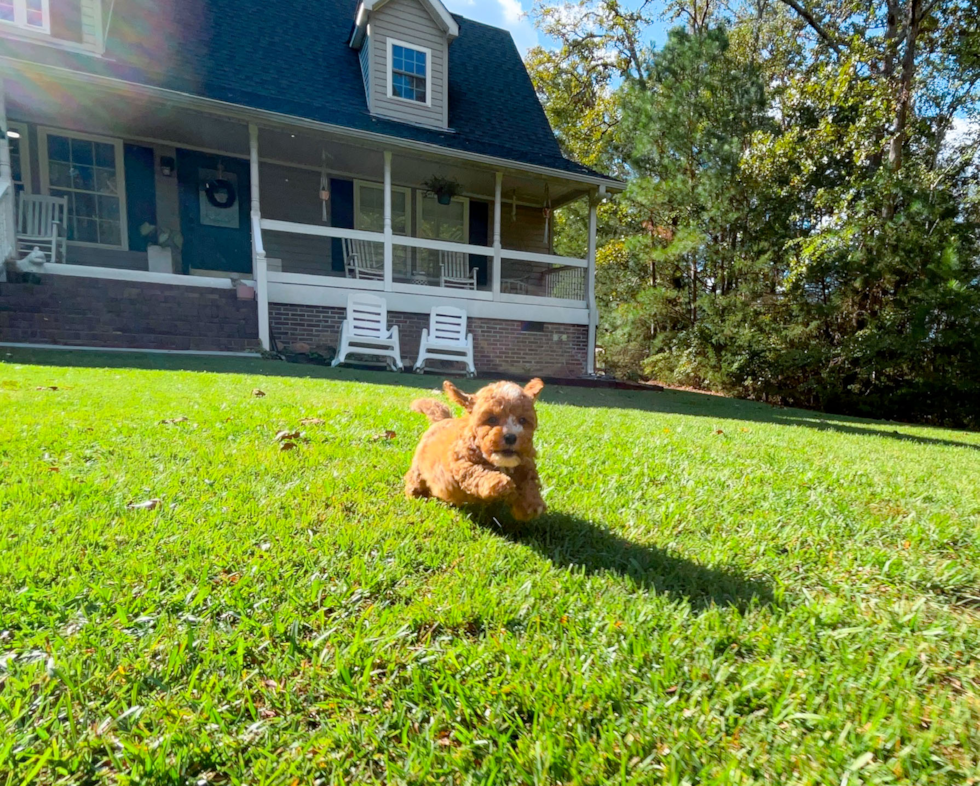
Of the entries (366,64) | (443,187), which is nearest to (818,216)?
(443,187)

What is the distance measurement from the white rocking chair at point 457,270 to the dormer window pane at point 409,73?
11.6 ft

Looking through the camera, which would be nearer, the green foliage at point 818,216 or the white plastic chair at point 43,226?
the white plastic chair at point 43,226

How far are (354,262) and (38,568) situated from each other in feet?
34.8

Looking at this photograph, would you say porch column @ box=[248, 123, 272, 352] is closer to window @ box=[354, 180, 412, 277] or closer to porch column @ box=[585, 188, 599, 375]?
window @ box=[354, 180, 412, 277]

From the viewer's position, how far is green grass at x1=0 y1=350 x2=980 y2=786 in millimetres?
1038

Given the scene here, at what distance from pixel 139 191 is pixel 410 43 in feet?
22.1

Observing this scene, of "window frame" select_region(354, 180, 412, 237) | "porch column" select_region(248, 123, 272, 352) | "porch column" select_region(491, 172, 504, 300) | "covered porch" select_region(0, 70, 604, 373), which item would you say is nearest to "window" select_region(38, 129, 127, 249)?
"covered porch" select_region(0, 70, 604, 373)

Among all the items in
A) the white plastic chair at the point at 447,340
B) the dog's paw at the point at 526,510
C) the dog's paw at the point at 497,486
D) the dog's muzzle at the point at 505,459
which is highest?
the white plastic chair at the point at 447,340

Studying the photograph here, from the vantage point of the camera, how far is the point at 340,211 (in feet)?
39.8

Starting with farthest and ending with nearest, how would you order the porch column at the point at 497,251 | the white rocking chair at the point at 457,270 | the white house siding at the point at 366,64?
the white rocking chair at the point at 457,270, the white house siding at the point at 366,64, the porch column at the point at 497,251

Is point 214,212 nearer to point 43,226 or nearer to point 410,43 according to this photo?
point 43,226

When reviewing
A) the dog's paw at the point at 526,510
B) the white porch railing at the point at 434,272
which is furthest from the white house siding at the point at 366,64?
the dog's paw at the point at 526,510

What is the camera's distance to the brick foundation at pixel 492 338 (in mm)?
9883

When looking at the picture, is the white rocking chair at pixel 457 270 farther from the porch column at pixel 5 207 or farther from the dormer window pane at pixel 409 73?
the porch column at pixel 5 207
